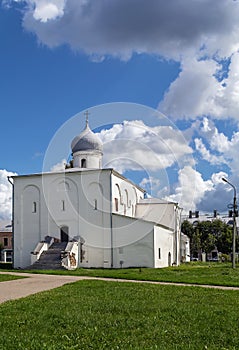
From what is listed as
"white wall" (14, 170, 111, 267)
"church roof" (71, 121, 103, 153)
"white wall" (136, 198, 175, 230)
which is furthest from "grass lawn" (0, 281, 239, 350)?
"white wall" (136, 198, 175, 230)

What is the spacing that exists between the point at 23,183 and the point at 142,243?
36.3ft

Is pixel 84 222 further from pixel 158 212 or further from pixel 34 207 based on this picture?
pixel 158 212

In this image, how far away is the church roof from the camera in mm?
39219

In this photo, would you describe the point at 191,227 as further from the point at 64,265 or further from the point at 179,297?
the point at 179,297

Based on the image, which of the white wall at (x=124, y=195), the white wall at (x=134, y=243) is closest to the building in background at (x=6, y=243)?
the white wall at (x=124, y=195)

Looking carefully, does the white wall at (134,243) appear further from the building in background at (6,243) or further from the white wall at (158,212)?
the building in background at (6,243)

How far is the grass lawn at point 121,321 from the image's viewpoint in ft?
23.4

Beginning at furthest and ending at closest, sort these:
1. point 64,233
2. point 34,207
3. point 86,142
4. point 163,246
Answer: point 86,142, point 34,207, point 163,246, point 64,233

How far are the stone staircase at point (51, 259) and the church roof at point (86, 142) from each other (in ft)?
30.0

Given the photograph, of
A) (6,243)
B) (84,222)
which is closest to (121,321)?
(84,222)

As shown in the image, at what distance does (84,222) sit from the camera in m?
34.5

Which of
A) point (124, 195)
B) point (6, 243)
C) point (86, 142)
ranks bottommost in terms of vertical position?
point (6, 243)

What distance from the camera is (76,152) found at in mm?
39438

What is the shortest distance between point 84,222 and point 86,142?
311 inches
